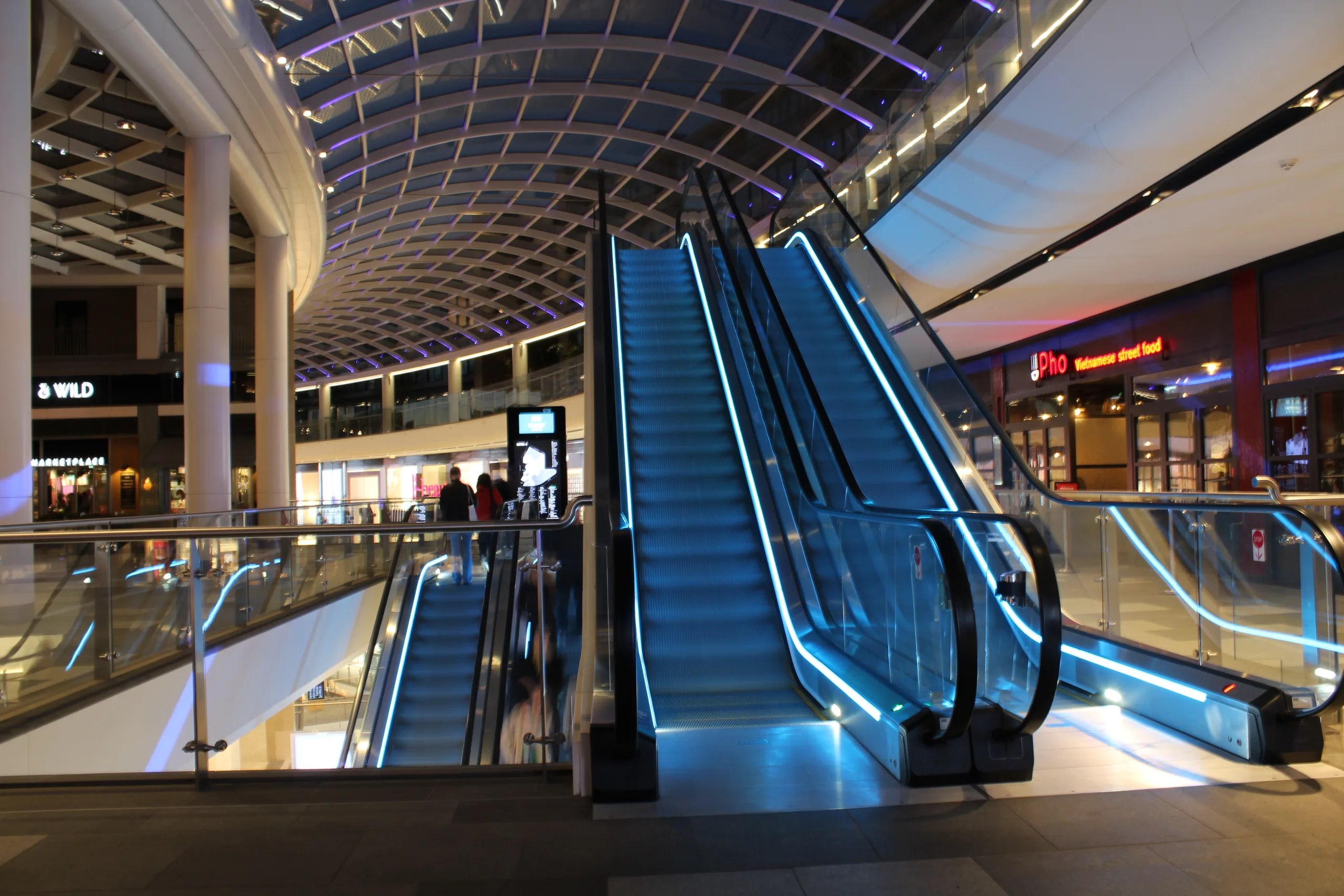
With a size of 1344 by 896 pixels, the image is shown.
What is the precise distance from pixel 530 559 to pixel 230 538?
4.54 feet

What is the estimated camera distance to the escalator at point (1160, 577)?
4082mm

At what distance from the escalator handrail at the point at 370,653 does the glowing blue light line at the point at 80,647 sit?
166cm

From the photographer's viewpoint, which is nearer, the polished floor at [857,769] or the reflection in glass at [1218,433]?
the polished floor at [857,769]

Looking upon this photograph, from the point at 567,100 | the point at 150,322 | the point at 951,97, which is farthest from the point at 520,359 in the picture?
the point at 951,97

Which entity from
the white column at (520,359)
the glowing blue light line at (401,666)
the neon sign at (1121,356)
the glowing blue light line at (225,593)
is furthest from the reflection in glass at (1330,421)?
the white column at (520,359)

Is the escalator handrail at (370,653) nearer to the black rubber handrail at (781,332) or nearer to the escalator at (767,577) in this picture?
the escalator at (767,577)

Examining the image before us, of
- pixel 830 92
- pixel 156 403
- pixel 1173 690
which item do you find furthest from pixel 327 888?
pixel 156 403

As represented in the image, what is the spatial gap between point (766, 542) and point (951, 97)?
8536 mm

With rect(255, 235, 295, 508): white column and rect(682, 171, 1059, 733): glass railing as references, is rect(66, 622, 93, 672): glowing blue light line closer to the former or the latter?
rect(682, 171, 1059, 733): glass railing

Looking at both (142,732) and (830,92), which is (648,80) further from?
(142,732)

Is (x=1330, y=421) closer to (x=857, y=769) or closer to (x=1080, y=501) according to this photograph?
(x=1080, y=501)

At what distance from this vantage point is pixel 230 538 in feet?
13.7

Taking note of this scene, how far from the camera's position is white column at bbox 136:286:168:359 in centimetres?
2205

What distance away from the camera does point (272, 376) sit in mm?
17828
